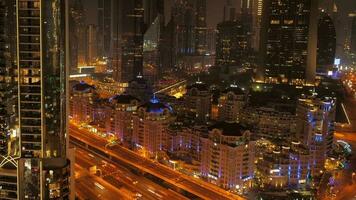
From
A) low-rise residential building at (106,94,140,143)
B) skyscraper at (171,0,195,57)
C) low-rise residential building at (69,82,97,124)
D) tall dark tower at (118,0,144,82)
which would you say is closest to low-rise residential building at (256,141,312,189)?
low-rise residential building at (106,94,140,143)

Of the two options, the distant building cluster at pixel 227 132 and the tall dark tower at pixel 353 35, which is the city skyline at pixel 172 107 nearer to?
the distant building cluster at pixel 227 132

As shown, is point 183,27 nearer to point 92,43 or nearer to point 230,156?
point 92,43

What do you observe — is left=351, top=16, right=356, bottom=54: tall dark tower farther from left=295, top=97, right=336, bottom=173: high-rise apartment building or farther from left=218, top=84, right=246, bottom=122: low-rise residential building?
left=295, top=97, right=336, bottom=173: high-rise apartment building

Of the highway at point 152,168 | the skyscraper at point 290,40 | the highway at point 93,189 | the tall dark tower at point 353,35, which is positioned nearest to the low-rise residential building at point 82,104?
the highway at point 152,168

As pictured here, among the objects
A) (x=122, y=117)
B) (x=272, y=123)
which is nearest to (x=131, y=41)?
(x=122, y=117)

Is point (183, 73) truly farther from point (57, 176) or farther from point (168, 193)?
point (57, 176)

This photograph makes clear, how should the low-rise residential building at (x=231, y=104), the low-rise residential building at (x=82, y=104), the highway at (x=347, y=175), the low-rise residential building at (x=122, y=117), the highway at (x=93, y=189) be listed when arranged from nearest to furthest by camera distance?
the highway at (x=93, y=189), the highway at (x=347, y=175), the low-rise residential building at (x=122, y=117), the low-rise residential building at (x=231, y=104), the low-rise residential building at (x=82, y=104)

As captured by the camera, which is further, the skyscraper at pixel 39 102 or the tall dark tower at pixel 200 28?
the tall dark tower at pixel 200 28
